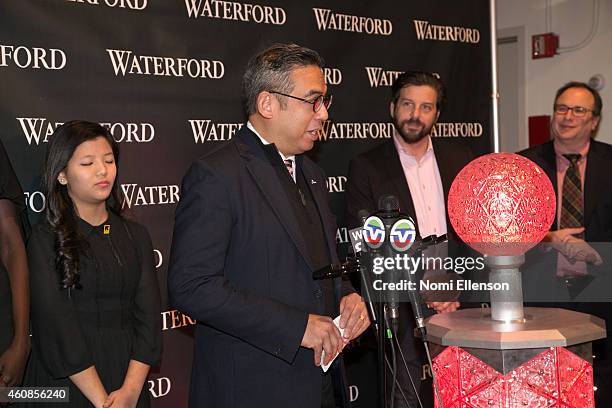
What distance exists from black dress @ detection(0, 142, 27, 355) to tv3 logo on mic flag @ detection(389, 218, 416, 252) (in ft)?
5.02

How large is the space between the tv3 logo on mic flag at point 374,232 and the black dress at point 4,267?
1459 millimetres

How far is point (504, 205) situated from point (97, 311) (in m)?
1.54

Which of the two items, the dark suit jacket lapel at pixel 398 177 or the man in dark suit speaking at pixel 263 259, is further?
the dark suit jacket lapel at pixel 398 177

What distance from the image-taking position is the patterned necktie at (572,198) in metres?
4.18

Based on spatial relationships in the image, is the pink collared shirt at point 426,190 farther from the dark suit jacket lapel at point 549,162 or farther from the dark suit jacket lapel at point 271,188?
the dark suit jacket lapel at point 271,188

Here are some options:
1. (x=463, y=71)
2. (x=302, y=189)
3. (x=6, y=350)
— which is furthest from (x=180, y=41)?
(x=463, y=71)

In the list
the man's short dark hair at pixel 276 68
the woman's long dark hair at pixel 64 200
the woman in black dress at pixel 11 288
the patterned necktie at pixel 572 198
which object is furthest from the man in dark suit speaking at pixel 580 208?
the woman in black dress at pixel 11 288

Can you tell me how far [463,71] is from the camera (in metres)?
5.00

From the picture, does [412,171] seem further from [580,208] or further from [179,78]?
[179,78]

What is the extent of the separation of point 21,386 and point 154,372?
83 cm

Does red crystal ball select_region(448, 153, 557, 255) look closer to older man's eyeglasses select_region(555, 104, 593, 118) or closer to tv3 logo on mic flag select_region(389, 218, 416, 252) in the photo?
tv3 logo on mic flag select_region(389, 218, 416, 252)

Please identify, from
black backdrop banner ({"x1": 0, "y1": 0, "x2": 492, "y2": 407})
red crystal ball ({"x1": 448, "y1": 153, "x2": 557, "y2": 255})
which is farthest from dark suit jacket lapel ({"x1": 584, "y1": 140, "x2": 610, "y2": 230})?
red crystal ball ({"x1": 448, "y1": 153, "x2": 557, "y2": 255})

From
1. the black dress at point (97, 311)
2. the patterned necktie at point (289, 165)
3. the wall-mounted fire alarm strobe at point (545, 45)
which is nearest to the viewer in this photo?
the patterned necktie at point (289, 165)

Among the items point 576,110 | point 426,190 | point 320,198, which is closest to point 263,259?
point 320,198
